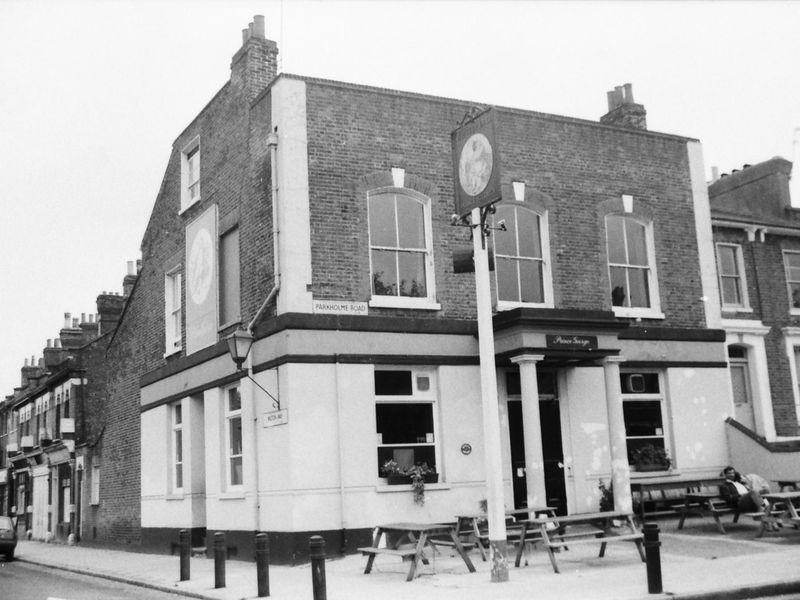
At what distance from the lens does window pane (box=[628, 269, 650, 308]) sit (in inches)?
777

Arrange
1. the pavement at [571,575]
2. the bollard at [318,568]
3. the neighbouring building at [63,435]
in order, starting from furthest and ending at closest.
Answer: the neighbouring building at [63,435], the pavement at [571,575], the bollard at [318,568]

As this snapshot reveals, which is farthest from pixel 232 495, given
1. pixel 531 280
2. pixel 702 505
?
pixel 702 505

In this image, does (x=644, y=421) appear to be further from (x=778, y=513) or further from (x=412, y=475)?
(x=412, y=475)

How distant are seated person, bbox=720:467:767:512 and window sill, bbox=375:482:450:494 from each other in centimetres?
532

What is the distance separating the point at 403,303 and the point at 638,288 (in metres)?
5.83

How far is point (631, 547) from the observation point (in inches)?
599

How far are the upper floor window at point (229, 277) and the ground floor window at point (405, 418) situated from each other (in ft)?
12.1

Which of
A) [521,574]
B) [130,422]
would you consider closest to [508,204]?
[521,574]

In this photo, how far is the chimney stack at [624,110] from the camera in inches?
859

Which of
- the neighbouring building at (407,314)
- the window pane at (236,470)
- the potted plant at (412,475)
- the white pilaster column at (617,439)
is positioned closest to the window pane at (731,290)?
the neighbouring building at (407,314)

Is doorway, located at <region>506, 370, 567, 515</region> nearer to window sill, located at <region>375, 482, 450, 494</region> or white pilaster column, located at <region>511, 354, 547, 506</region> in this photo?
white pilaster column, located at <region>511, 354, 547, 506</region>

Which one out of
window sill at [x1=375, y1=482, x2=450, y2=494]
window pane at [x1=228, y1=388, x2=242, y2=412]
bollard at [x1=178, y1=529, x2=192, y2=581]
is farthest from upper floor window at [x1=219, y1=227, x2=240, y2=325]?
bollard at [x1=178, y1=529, x2=192, y2=581]

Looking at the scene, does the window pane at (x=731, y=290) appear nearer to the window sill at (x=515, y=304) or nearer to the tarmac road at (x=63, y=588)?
the window sill at (x=515, y=304)

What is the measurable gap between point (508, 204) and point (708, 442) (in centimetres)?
670
